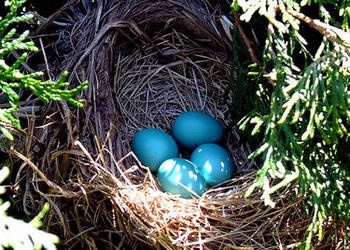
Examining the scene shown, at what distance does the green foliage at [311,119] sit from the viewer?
147 cm

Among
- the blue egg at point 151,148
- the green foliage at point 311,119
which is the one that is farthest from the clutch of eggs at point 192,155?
the green foliage at point 311,119

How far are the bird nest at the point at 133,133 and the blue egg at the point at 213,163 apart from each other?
26mm

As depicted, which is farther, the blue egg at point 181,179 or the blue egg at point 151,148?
the blue egg at point 151,148

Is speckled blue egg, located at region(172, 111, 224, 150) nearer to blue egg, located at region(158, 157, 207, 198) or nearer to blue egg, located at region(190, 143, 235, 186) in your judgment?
blue egg, located at region(190, 143, 235, 186)

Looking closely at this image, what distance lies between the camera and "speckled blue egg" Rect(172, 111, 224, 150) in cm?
208

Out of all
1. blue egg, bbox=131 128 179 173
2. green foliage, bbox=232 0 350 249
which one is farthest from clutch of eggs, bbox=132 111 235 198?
green foliage, bbox=232 0 350 249

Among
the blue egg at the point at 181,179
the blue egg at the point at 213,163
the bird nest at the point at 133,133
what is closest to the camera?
the bird nest at the point at 133,133

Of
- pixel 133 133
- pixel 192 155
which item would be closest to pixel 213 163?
pixel 192 155

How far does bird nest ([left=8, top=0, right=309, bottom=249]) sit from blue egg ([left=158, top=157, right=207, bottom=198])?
28mm

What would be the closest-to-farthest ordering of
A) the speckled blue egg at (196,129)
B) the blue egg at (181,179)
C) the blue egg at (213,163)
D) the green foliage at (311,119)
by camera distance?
the green foliage at (311,119) → the blue egg at (181,179) → the blue egg at (213,163) → the speckled blue egg at (196,129)

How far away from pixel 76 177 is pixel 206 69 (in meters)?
0.59

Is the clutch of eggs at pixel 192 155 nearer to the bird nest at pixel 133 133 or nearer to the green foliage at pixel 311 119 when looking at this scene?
the bird nest at pixel 133 133

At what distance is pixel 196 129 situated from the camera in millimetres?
2080

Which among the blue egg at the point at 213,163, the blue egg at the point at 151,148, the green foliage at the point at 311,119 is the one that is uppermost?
the green foliage at the point at 311,119
